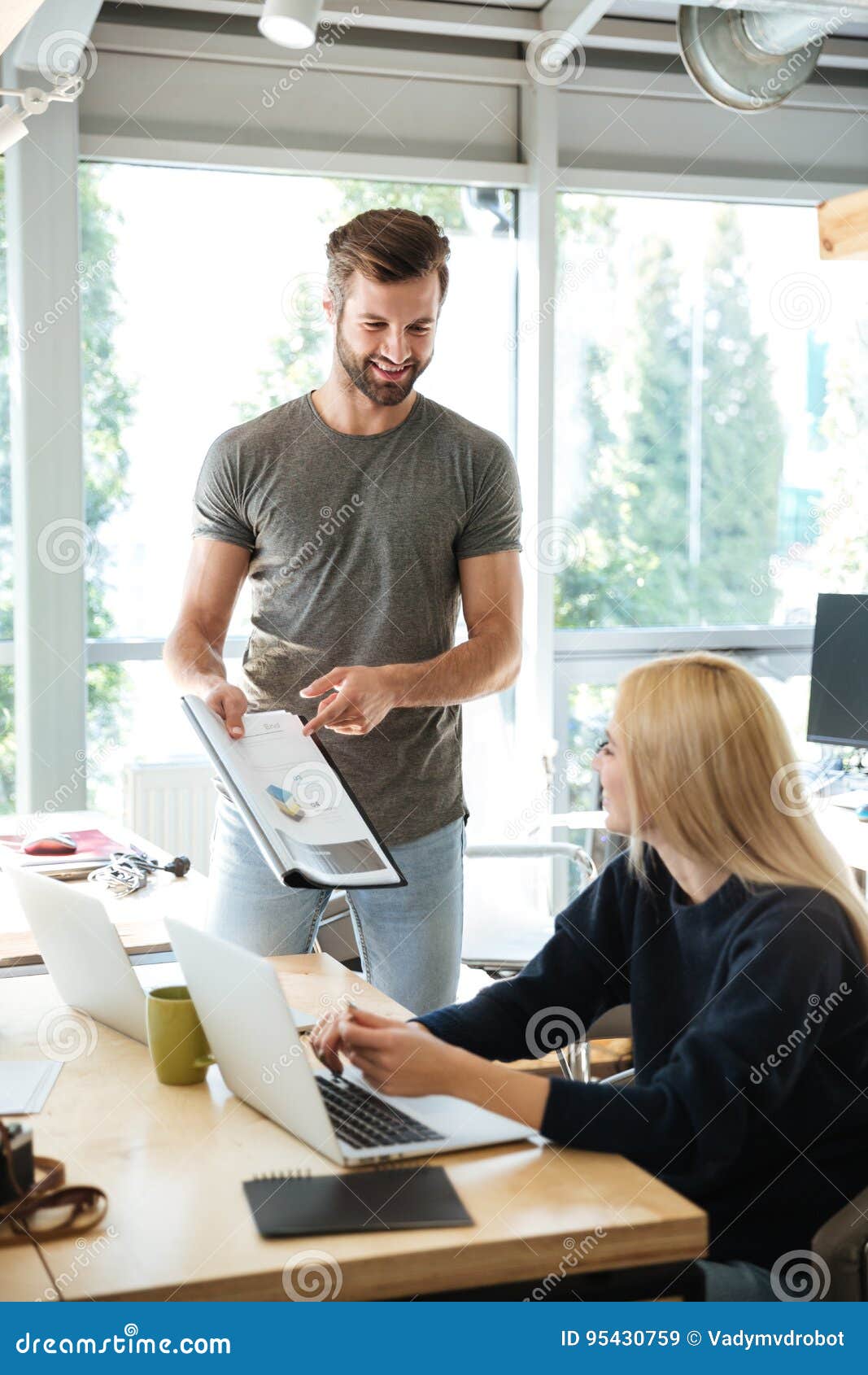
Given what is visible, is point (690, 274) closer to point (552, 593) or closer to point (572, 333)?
point (572, 333)

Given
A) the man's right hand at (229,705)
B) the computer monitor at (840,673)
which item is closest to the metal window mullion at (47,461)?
the man's right hand at (229,705)

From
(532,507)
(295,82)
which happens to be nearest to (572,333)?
(532,507)

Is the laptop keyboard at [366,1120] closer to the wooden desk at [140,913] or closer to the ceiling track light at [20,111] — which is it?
the wooden desk at [140,913]

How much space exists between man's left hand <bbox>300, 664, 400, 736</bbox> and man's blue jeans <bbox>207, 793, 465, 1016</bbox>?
25 cm

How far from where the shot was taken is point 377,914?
2.09m

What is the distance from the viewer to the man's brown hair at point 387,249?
2094 millimetres

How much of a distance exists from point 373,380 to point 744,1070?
Result: 1.28 metres

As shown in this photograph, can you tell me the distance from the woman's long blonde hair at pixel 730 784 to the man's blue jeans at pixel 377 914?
0.61 metres

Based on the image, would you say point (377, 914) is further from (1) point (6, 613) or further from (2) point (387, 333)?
(1) point (6, 613)

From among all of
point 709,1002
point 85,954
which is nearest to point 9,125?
point 85,954

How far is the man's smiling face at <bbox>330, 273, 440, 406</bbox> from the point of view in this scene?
6.90 feet

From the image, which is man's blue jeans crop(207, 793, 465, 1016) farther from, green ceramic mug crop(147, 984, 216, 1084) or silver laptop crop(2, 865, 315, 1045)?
green ceramic mug crop(147, 984, 216, 1084)

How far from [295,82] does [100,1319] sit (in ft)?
12.0

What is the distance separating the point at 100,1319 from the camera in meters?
1.00
